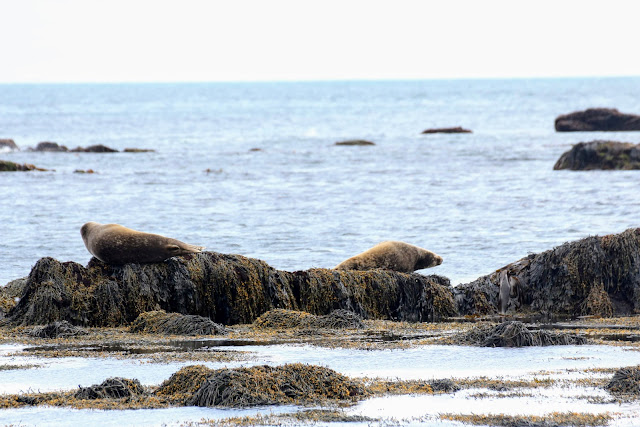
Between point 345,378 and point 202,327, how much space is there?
Answer: 10.7 feet

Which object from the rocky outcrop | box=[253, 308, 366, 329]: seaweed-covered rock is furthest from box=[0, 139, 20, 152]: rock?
box=[253, 308, 366, 329]: seaweed-covered rock

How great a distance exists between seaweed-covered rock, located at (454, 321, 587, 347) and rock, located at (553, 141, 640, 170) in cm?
2982

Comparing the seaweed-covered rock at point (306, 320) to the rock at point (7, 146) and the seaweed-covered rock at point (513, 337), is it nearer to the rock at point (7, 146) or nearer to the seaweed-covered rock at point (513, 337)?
the seaweed-covered rock at point (513, 337)

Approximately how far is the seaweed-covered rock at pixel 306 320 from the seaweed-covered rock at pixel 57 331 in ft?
6.38

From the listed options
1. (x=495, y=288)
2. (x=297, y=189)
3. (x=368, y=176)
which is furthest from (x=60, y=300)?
(x=368, y=176)

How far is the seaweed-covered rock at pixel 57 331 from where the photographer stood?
33.4 feet

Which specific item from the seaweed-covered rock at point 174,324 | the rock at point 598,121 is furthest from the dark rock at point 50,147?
the seaweed-covered rock at point 174,324

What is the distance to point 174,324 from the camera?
1049 cm

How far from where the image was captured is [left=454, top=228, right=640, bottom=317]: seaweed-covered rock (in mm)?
12195

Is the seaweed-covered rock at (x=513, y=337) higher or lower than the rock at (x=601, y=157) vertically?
higher

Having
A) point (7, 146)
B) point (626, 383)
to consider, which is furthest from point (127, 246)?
point (7, 146)

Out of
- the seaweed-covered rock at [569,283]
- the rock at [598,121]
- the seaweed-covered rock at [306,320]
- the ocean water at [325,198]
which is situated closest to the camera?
the seaweed-covered rock at [306,320]

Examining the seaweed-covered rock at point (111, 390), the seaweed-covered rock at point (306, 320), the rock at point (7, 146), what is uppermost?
the seaweed-covered rock at point (111, 390)

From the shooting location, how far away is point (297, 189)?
33344 mm
